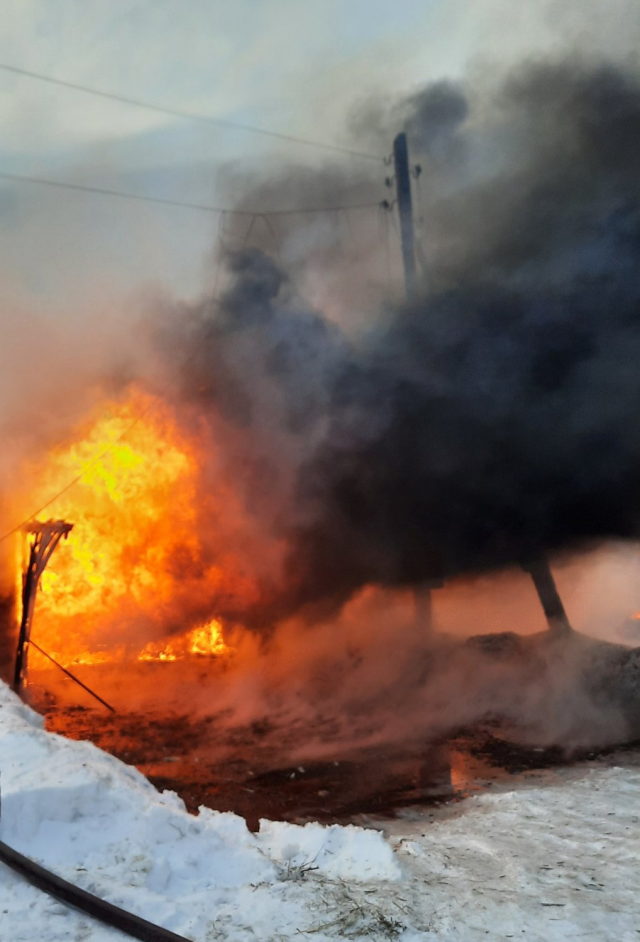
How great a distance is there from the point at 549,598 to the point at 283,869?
947cm

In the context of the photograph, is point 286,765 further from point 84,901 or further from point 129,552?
point 129,552

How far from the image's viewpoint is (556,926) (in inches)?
156

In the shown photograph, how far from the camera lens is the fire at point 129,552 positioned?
14.1 metres

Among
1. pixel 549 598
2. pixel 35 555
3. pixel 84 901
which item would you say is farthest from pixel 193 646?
pixel 84 901

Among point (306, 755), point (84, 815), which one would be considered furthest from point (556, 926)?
point (306, 755)

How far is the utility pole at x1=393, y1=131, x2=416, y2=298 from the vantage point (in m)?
16.4

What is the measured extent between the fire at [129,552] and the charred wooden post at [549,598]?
633 centimetres

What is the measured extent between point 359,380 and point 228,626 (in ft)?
20.4

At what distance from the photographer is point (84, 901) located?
144 inches

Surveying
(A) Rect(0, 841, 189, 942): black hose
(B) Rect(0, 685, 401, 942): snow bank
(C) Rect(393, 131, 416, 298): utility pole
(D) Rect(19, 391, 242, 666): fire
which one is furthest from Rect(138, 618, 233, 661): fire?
(A) Rect(0, 841, 189, 942): black hose

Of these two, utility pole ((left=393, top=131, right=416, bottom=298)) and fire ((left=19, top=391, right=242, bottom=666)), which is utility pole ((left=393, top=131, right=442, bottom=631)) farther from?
fire ((left=19, top=391, right=242, bottom=666))

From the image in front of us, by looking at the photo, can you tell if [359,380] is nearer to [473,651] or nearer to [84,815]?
[473,651]

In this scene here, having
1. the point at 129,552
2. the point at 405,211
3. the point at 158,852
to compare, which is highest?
the point at 405,211

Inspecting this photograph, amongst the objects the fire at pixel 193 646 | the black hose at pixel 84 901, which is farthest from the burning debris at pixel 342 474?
the black hose at pixel 84 901
